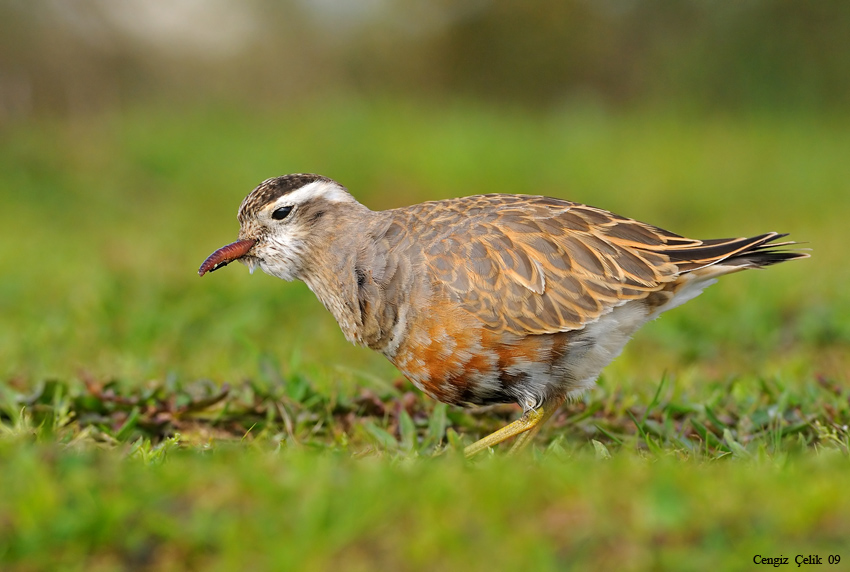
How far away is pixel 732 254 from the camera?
4836 mm

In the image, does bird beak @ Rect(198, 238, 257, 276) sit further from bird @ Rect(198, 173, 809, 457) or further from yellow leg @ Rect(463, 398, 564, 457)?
yellow leg @ Rect(463, 398, 564, 457)

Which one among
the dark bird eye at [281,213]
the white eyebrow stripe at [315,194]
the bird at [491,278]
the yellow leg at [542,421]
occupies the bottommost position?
the yellow leg at [542,421]

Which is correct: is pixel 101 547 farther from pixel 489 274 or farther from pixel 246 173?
pixel 246 173

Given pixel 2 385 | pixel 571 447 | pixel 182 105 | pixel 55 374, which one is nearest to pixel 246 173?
pixel 182 105

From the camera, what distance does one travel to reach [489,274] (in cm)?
466

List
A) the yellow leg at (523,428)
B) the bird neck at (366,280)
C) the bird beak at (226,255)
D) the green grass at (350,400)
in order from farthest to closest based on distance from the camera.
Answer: the bird beak at (226,255)
the bird neck at (366,280)
the yellow leg at (523,428)
the green grass at (350,400)

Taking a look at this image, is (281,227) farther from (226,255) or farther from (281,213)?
(226,255)

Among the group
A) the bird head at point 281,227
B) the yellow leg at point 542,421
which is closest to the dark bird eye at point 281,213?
the bird head at point 281,227

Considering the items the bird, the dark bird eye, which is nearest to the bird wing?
the bird

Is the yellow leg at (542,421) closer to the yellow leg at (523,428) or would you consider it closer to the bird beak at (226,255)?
the yellow leg at (523,428)

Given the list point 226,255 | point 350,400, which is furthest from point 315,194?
point 350,400

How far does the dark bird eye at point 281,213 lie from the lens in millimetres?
5105

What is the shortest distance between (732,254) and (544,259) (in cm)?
99

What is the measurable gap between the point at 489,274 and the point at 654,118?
11192 millimetres
